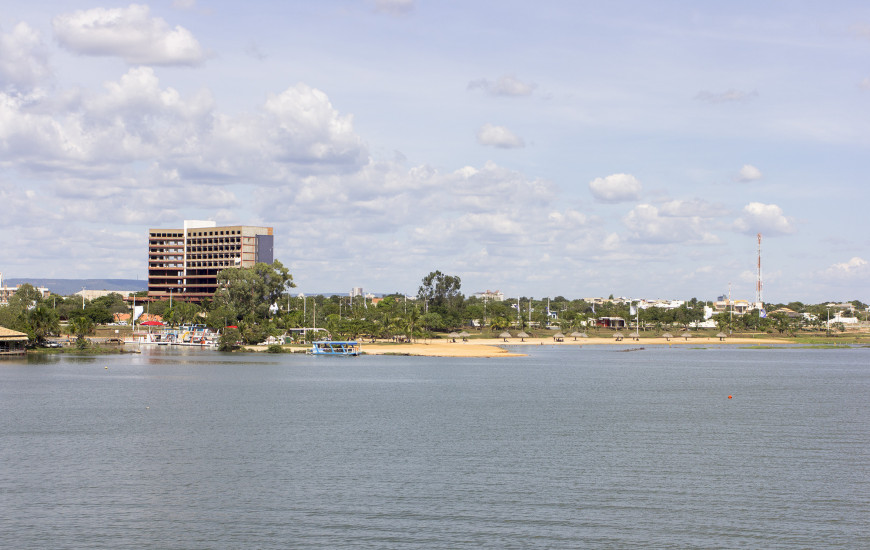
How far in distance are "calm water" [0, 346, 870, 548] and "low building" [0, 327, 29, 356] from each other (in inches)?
1746

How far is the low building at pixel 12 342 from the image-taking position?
137 m

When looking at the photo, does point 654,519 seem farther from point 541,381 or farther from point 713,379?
point 713,379

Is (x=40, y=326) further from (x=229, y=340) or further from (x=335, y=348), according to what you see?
(x=335, y=348)

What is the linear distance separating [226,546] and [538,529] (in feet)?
43.8

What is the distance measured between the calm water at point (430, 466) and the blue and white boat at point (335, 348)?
66.1 metres

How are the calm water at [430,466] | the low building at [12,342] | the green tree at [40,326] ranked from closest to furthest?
the calm water at [430,466]
the low building at [12,342]
the green tree at [40,326]

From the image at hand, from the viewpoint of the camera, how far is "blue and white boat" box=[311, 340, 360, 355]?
166500 millimetres

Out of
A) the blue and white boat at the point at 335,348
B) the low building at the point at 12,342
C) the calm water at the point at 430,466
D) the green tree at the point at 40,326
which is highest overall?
the green tree at the point at 40,326

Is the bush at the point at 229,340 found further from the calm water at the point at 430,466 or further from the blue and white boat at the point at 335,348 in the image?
the calm water at the point at 430,466

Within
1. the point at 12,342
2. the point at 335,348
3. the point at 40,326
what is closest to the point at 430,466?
the point at 12,342

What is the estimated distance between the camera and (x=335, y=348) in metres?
168

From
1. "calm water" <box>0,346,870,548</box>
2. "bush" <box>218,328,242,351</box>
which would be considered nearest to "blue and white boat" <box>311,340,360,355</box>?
"bush" <box>218,328,242,351</box>

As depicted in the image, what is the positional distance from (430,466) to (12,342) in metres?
120

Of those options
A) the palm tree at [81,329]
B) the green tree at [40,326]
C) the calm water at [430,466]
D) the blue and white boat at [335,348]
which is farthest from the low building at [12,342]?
the blue and white boat at [335,348]
